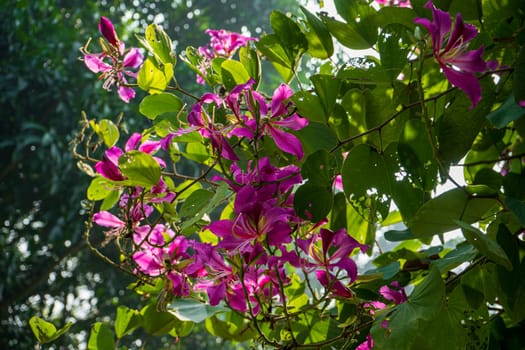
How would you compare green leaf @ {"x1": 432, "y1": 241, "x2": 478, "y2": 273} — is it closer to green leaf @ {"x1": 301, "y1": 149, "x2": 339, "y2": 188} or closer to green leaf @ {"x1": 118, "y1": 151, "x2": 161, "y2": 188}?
green leaf @ {"x1": 301, "y1": 149, "x2": 339, "y2": 188}

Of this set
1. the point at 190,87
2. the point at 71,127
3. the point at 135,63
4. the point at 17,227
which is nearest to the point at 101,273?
the point at 17,227

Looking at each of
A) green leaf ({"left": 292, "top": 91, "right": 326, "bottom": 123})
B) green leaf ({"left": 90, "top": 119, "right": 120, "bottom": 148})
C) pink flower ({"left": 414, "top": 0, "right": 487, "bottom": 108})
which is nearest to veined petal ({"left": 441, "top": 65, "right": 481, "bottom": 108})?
pink flower ({"left": 414, "top": 0, "right": 487, "bottom": 108})

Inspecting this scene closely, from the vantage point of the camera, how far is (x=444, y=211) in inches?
13.9

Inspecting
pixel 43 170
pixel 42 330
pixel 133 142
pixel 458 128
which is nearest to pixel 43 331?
pixel 42 330

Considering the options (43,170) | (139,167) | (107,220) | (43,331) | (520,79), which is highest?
(520,79)

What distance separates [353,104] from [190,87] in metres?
3.77

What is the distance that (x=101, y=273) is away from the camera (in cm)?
402

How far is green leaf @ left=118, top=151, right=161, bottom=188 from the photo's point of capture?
406mm

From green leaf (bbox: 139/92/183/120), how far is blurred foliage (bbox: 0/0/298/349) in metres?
2.89

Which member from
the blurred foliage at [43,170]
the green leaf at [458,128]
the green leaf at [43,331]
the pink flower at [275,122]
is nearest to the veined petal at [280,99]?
the pink flower at [275,122]

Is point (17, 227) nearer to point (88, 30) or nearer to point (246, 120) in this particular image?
point (88, 30)

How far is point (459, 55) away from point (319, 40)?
143 millimetres

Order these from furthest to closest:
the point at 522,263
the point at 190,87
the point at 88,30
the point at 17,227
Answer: the point at 190,87 → the point at 88,30 → the point at 17,227 → the point at 522,263

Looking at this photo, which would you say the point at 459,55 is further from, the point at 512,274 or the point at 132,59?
the point at 132,59
